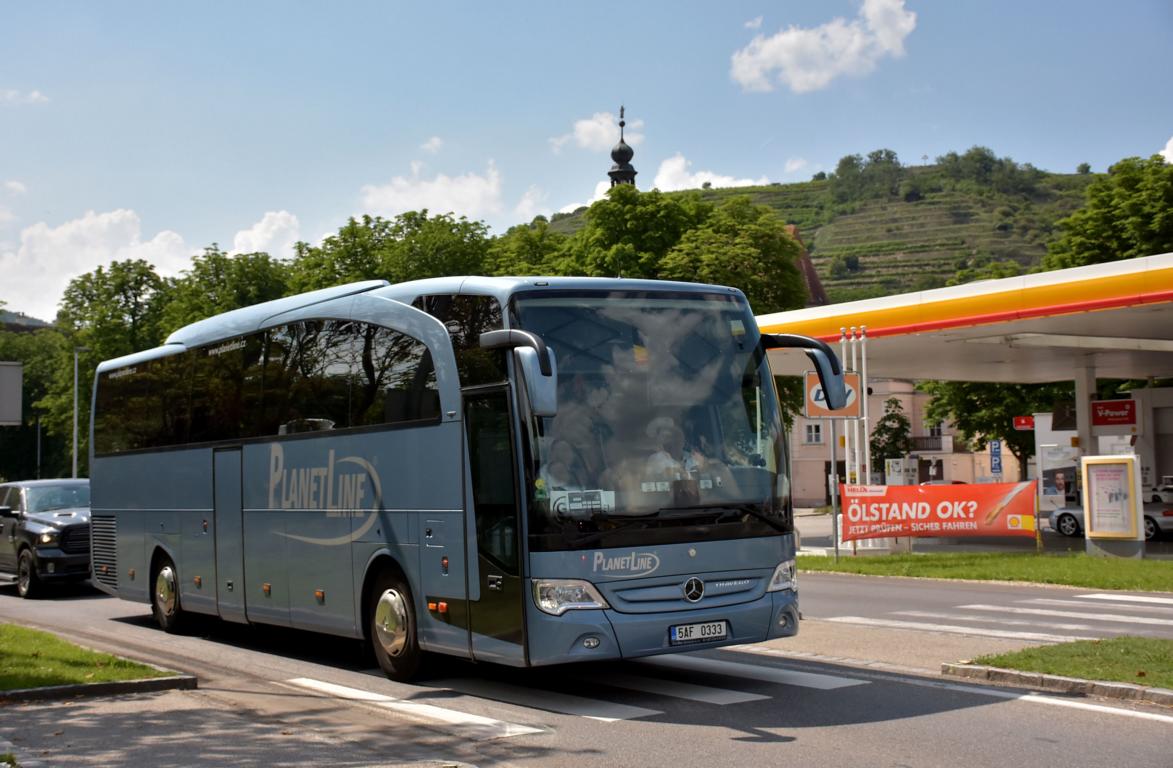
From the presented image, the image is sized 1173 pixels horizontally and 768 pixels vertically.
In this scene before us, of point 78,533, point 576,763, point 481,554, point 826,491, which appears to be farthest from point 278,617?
point 826,491

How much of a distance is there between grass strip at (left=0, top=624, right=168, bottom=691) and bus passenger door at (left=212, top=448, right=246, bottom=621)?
1.75m

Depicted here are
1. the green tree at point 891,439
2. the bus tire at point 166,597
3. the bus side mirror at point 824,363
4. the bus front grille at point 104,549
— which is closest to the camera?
the bus side mirror at point 824,363

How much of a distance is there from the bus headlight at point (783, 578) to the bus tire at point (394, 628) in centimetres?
295

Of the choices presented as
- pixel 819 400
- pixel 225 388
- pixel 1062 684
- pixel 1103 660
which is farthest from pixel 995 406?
pixel 1062 684

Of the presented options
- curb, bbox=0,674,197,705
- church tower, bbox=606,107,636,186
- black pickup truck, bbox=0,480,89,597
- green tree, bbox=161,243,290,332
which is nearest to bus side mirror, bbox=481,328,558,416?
curb, bbox=0,674,197,705

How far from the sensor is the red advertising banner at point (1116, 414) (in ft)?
124

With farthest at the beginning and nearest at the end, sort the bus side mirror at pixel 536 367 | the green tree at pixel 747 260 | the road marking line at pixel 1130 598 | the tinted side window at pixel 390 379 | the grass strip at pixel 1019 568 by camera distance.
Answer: the green tree at pixel 747 260 → the grass strip at pixel 1019 568 → the road marking line at pixel 1130 598 → the tinted side window at pixel 390 379 → the bus side mirror at pixel 536 367

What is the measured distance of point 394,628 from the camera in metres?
11.3

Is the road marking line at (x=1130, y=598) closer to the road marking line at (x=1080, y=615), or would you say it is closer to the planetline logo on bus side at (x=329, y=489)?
the road marking line at (x=1080, y=615)

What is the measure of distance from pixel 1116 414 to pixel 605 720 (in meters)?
32.4

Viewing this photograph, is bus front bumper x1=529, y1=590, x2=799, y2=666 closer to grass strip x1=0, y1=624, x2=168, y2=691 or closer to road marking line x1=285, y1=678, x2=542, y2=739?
road marking line x1=285, y1=678, x2=542, y2=739

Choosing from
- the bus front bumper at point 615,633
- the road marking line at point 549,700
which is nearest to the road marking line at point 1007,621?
the bus front bumper at point 615,633

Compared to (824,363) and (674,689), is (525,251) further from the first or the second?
(674,689)

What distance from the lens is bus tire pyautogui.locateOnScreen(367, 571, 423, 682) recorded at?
11.1m
